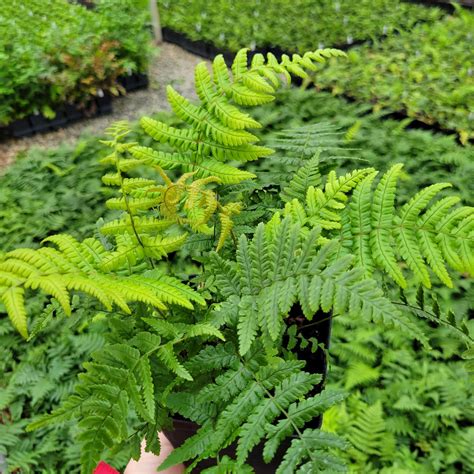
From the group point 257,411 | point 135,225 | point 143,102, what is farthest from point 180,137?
point 143,102

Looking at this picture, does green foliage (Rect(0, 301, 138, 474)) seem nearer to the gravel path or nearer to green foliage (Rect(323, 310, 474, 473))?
green foliage (Rect(323, 310, 474, 473))

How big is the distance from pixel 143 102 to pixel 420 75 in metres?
3.39

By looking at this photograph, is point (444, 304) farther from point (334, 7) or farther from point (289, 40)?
point (334, 7)

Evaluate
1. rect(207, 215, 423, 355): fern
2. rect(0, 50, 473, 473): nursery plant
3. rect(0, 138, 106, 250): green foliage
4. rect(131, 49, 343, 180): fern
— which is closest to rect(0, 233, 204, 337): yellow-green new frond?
rect(0, 50, 473, 473): nursery plant

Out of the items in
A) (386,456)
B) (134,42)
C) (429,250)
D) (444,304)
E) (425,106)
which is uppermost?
(429,250)

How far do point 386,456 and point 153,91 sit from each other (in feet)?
18.3

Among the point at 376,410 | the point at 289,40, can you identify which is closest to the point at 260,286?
the point at 376,410

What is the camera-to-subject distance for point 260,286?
3.76 ft

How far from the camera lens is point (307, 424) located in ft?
4.27

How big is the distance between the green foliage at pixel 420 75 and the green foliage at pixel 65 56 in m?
2.61

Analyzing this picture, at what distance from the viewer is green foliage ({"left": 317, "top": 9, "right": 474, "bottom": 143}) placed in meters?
4.70

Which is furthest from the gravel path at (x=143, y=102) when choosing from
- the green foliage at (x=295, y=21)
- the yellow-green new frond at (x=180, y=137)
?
the yellow-green new frond at (x=180, y=137)

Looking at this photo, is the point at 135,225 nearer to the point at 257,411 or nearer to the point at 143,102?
the point at 257,411

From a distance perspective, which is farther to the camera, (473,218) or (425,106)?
(425,106)
